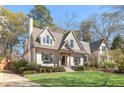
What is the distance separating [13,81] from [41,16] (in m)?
1.65

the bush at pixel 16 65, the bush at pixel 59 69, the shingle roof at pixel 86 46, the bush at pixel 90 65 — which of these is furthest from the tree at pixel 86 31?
the bush at pixel 16 65

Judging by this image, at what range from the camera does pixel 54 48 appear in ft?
27.8

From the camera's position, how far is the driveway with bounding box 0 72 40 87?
26.1ft

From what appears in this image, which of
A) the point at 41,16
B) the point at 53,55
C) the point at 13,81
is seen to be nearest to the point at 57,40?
the point at 53,55

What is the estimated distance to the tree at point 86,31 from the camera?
8.28 m

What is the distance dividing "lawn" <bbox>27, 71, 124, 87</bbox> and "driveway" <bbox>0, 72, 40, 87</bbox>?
131 mm

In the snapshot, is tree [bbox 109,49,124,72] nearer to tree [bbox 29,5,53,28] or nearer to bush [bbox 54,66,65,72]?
bush [bbox 54,66,65,72]

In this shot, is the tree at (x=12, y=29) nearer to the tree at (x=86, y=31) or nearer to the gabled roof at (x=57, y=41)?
the gabled roof at (x=57, y=41)

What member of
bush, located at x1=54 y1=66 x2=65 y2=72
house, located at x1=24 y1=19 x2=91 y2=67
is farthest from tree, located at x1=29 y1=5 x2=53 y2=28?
bush, located at x1=54 y1=66 x2=65 y2=72

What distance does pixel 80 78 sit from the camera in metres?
8.17

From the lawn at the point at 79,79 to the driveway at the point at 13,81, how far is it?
0.13 m
